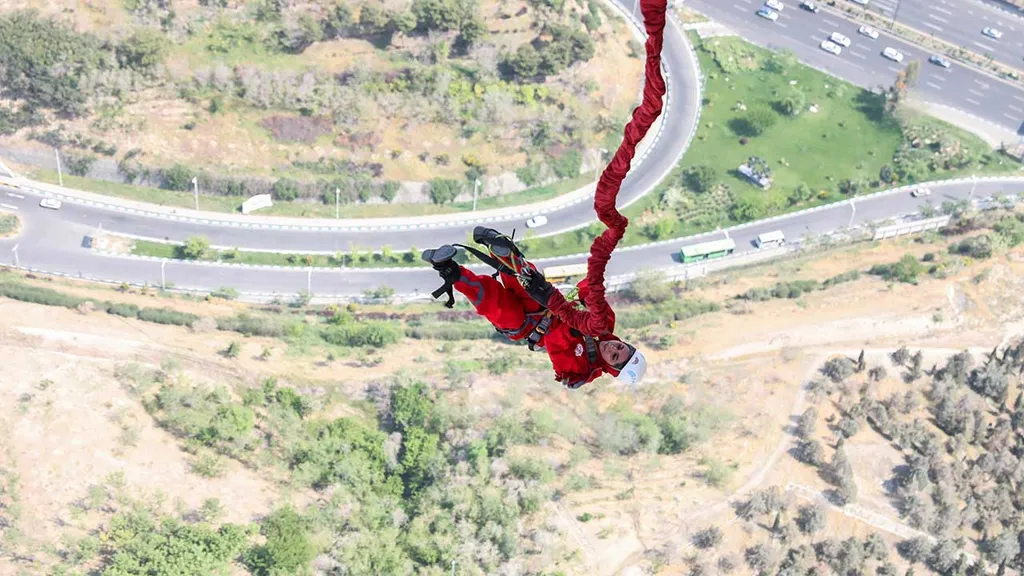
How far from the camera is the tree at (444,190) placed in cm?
12225

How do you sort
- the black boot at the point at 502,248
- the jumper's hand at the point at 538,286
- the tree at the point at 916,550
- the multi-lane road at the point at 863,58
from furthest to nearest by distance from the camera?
the multi-lane road at the point at 863,58 < the tree at the point at 916,550 < the jumper's hand at the point at 538,286 < the black boot at the point at 502,248

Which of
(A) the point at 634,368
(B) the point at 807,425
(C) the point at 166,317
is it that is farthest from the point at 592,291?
(C) the point at 166,317

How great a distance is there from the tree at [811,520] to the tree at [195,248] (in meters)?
64.3

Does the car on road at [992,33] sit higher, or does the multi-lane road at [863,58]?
the car on road at [992,33]

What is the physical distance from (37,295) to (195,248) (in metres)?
17.7

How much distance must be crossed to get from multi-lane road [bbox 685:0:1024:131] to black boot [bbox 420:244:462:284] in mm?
123615

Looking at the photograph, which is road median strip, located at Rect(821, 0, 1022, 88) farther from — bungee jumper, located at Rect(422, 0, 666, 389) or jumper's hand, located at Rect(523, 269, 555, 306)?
jumper's hand, located at Rect(523, 269, 555, 306)

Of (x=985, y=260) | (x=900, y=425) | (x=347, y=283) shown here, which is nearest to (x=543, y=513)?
(x=900, y=425)

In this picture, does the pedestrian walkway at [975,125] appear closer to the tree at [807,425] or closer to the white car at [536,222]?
the white car at [536,222]

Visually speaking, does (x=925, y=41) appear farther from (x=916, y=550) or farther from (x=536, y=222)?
(x=916, y=550)

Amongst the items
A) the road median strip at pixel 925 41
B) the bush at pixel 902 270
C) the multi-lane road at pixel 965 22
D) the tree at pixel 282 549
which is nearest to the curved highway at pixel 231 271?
the bush at pixel 902 270

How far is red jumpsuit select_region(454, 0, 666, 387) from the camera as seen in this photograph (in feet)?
70.8

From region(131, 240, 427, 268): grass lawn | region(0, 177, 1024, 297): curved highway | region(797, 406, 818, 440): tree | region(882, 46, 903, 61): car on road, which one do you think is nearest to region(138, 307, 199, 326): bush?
region(0, 177, 1024, 297): curved highway

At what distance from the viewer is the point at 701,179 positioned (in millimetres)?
126875
